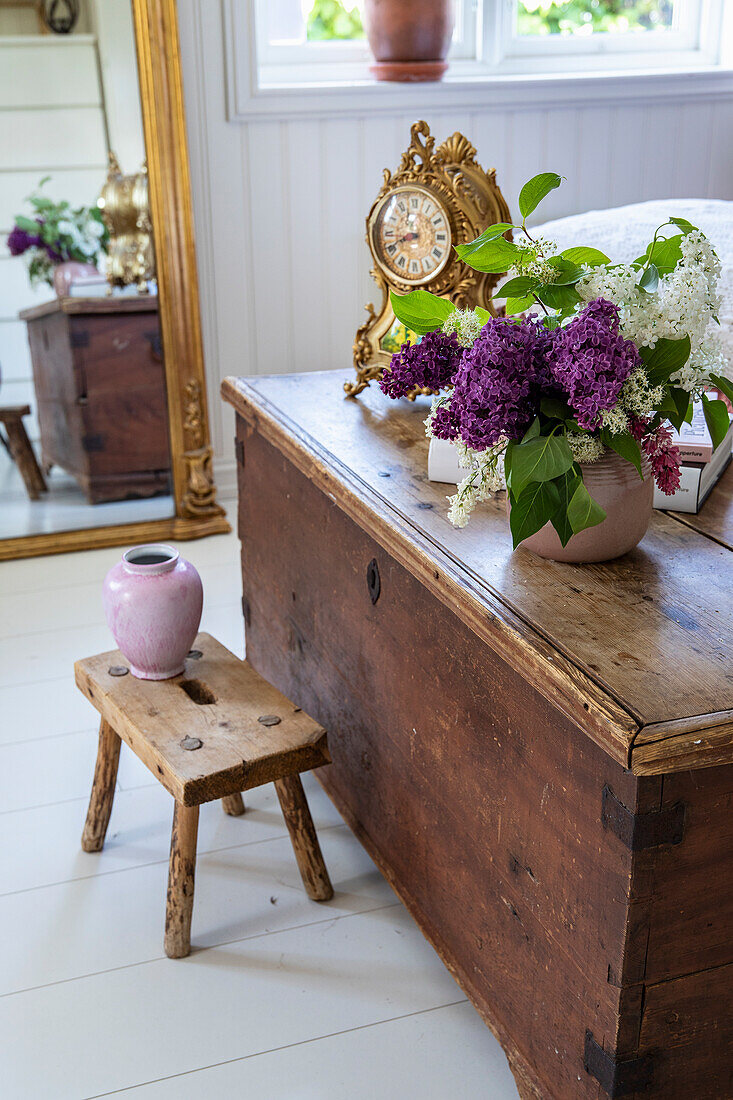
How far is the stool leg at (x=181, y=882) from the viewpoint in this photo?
1445 millimetres

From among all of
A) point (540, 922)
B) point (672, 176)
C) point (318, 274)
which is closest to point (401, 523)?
point (540, 922)

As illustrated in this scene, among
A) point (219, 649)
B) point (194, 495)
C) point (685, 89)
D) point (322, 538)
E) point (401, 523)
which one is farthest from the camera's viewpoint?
point (685, 89)

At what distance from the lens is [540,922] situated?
1111 millimetres

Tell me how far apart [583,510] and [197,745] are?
26.0 inches

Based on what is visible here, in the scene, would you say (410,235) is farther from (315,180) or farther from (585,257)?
(315,180)

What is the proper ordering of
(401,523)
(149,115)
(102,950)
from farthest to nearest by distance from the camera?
(149,115) → (102,950) → (401,523)

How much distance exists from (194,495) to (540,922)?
6.81 feet

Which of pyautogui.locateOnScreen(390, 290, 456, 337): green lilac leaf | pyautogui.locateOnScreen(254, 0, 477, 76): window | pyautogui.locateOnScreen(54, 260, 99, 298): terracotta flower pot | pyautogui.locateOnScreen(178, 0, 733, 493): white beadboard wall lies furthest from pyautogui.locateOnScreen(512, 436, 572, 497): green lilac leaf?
pyautogui.locateOnScreen(254, 0, 477, 76): window

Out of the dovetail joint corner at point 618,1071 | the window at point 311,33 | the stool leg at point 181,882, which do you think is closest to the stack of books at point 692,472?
the dovetail joint corner at point 618,1071

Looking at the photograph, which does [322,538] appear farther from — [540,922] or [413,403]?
[540,922]

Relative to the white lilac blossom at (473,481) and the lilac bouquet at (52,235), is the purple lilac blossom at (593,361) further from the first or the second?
the lilac bouquet at (52,235)

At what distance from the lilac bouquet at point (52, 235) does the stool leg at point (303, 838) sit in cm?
171

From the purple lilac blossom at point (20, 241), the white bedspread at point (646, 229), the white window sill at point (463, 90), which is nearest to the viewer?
the white bedspread at point (646, 229)

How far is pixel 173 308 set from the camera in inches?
113
